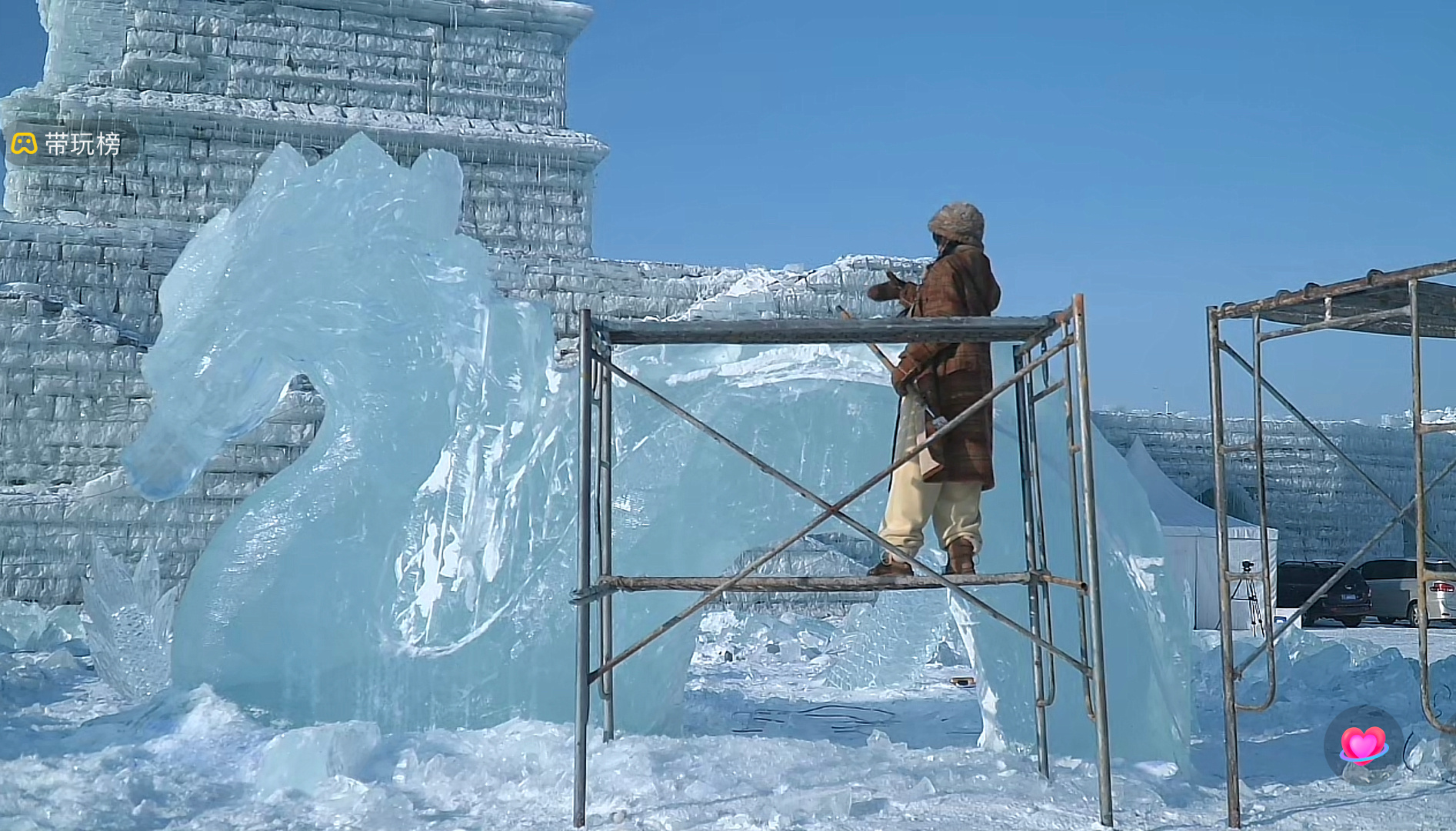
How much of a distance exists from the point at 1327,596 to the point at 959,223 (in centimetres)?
1226

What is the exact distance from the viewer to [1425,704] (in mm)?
4332

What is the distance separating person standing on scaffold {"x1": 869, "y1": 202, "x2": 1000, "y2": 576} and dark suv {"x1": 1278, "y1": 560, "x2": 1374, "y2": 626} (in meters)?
12.1

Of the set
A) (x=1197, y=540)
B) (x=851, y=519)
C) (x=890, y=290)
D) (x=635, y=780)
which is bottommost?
(x=635, y=780)

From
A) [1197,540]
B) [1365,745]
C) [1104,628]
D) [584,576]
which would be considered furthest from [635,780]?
[1197,540]

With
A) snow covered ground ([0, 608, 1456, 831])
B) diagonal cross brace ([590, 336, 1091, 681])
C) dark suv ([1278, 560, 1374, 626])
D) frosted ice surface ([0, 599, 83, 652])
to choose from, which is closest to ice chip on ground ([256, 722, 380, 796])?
snow covered ground ([0, 608, 1456, 831])

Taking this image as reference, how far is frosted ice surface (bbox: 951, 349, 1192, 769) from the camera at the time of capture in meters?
5.54

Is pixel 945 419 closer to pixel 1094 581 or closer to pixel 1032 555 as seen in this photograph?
pixel 1032 555

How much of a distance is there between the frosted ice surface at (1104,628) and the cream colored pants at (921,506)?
1.14 m

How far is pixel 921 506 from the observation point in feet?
15.4

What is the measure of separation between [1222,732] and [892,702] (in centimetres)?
181

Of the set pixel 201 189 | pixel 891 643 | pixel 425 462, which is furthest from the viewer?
pixel 201 189

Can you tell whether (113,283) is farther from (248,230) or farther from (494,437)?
(494,437)

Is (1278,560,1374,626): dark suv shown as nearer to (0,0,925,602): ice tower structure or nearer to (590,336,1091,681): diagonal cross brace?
(0,0,925,602): ice tower structure

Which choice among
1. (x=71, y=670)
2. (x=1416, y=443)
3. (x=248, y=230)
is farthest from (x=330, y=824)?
(x=71, y=670)
